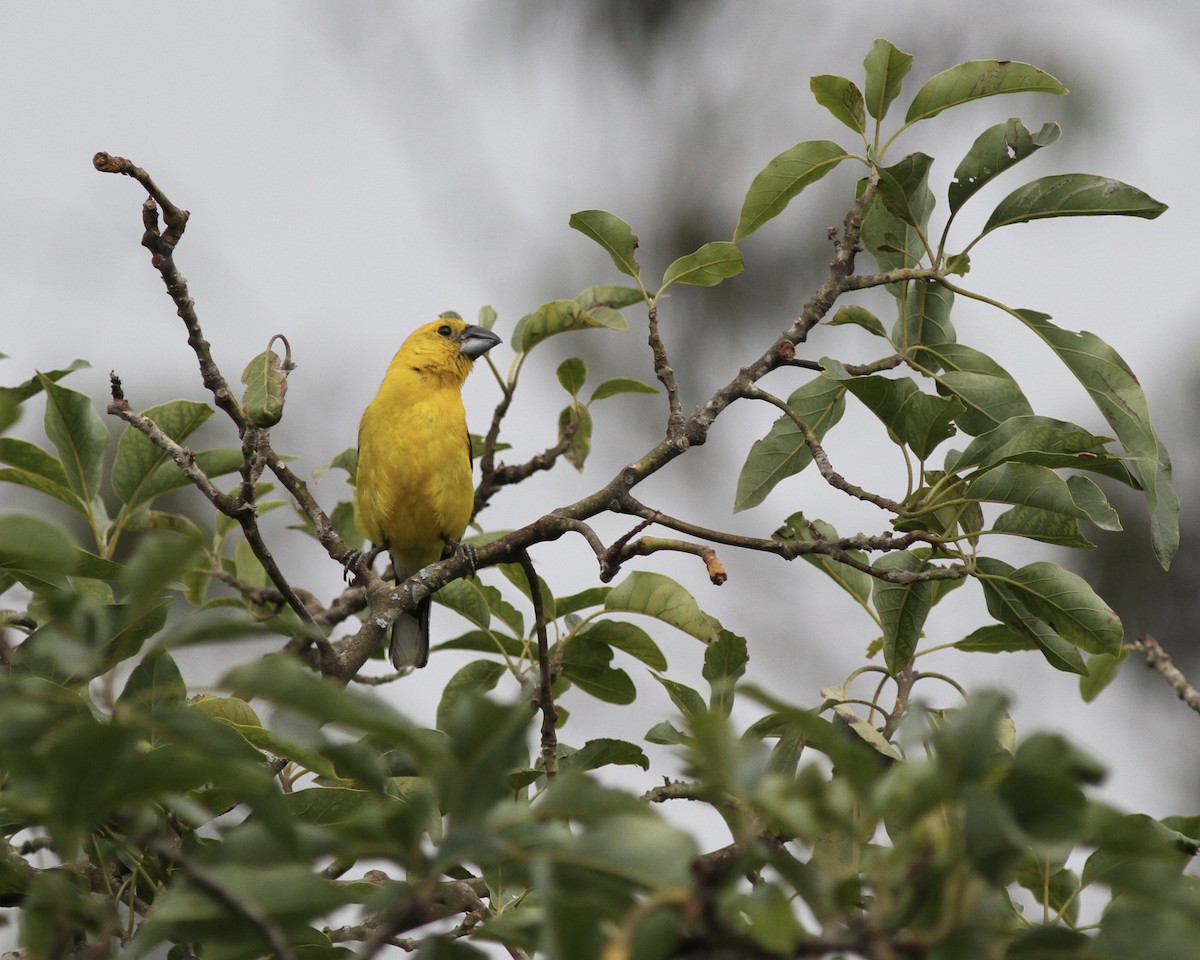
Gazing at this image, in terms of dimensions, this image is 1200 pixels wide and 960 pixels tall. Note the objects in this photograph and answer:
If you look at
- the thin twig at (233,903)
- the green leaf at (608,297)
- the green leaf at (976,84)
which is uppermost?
the green leaf at (608,297)

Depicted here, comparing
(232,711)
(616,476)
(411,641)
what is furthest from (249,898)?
(411,641)

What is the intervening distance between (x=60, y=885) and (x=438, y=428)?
16.0 ft

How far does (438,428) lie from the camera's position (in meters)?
6.14

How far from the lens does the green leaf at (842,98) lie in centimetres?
318

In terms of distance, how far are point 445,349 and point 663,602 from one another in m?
3.78

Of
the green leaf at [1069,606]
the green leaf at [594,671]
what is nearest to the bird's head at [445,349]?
the green leaf at [594,671]

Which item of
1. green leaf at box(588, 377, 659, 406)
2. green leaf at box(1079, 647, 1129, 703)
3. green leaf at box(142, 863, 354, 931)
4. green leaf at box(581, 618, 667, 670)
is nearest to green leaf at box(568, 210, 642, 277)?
green leaf at box(588, 377, 659, 406)

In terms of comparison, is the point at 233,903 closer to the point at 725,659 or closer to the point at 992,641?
the point at 725,659

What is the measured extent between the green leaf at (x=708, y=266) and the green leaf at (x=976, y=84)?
547mm

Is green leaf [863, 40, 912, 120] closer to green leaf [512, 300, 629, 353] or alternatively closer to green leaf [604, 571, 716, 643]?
green leaf [512, 300, 629, 353]

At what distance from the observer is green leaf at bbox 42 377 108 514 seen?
3.33m

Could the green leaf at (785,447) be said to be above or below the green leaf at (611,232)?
below

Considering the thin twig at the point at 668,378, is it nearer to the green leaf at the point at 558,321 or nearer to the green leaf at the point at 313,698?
the green leaf at the point at 558,321

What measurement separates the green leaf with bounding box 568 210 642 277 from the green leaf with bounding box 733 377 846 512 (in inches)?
21.3
